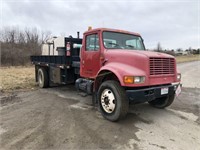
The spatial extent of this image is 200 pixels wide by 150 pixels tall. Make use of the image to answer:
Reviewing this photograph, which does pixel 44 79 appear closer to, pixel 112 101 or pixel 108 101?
pixel 108 101

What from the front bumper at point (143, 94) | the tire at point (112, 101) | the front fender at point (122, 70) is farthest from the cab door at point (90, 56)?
the front bumper at point (143, 94)

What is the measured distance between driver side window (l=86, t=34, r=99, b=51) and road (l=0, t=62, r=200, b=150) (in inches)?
71.1

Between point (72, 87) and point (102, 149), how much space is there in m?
6.33

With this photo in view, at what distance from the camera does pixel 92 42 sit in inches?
236

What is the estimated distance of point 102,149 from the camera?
11.5ft

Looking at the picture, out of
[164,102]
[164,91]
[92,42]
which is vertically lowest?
[164,102]

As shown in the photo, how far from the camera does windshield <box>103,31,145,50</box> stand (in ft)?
18.5

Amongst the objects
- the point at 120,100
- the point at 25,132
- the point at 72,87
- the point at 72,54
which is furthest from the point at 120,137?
the point at 72,87

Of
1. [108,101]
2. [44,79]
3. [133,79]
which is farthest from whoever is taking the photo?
[44,79]

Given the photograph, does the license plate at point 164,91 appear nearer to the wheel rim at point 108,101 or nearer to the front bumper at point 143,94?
the front bumper at point 143,94

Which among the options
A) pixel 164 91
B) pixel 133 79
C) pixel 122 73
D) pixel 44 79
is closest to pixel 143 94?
pixel 133 79

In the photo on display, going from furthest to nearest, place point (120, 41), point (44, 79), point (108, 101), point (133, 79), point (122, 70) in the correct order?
point (44, 79) → point (120, 41) → point (108, 101) → point (122, 70) → point (133, 79)

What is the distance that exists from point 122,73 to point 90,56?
173 centimetres

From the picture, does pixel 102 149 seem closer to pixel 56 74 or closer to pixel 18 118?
pixel 18 118
